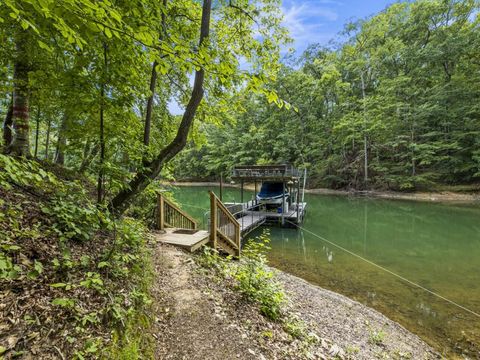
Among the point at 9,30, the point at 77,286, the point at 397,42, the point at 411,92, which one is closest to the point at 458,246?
the point at 77,286

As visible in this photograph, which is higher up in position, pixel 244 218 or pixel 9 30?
pixel 9 30

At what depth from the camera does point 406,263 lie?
7.88 m

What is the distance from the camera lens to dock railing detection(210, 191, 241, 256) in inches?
213

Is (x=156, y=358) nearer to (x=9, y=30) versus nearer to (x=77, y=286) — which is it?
(x=77, y=286)

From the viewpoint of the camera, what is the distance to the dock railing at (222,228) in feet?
17.8

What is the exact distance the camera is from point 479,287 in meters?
6.13

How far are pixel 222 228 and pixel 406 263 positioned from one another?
646 centimetres

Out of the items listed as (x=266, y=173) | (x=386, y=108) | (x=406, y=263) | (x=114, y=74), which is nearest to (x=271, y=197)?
(x=266, y=173)

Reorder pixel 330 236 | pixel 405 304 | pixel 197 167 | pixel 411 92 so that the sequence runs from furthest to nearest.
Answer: pixel 197 167
pixel 411 92
pixel 330 236
pixel 405 304

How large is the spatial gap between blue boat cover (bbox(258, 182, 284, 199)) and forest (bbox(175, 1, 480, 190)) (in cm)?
489

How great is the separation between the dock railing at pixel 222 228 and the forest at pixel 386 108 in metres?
10.4

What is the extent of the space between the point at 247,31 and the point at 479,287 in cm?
886

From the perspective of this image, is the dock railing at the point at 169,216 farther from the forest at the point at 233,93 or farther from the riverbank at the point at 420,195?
the riverbank at the point at 420,195

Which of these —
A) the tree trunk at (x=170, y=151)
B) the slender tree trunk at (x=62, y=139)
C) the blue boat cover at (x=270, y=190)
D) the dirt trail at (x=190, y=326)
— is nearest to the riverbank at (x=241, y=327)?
the dirt trail at (x=190, y=326)
